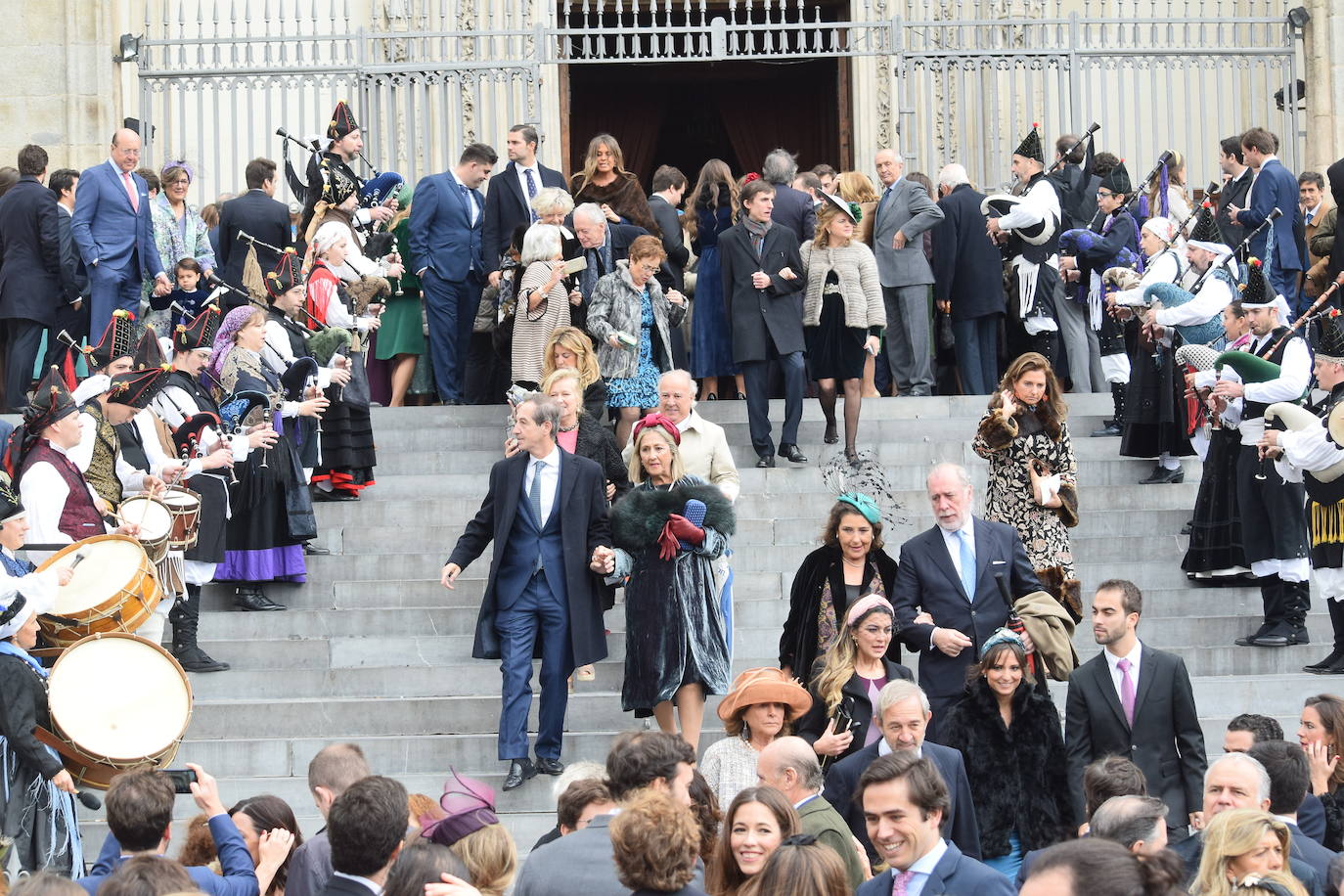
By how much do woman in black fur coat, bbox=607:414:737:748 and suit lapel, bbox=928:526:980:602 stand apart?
1007 mm

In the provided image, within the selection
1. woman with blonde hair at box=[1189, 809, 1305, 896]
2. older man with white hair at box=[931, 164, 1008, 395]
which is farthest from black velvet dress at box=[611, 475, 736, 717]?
older man with white hair at box=[931, 164, 1008, 395]

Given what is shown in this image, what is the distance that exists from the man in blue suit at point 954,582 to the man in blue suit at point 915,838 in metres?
3.22

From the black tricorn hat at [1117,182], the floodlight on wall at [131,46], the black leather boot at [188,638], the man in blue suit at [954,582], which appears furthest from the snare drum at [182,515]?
the floodlight on wall at [131,46]

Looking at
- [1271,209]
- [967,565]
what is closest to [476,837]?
[967,565]

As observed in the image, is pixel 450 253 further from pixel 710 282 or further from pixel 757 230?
pixel 757 230

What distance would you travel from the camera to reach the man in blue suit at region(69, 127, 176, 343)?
47.2ft

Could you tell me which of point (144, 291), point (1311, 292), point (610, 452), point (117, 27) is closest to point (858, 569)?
point (610, 452)

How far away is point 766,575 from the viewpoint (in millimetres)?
11750

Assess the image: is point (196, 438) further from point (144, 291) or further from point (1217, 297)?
point (1217, 297)

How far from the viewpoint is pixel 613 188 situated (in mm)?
14195

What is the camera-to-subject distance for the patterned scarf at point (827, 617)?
945 centimetres

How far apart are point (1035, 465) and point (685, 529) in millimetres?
1925

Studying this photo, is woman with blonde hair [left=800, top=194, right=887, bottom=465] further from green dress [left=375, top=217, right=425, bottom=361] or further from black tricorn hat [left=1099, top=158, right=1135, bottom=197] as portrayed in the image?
green dress [left=375, top=217, right=425, bottom=361]

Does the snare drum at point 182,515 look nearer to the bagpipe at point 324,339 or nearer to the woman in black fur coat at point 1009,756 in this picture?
the bagpipe at point 324,339
